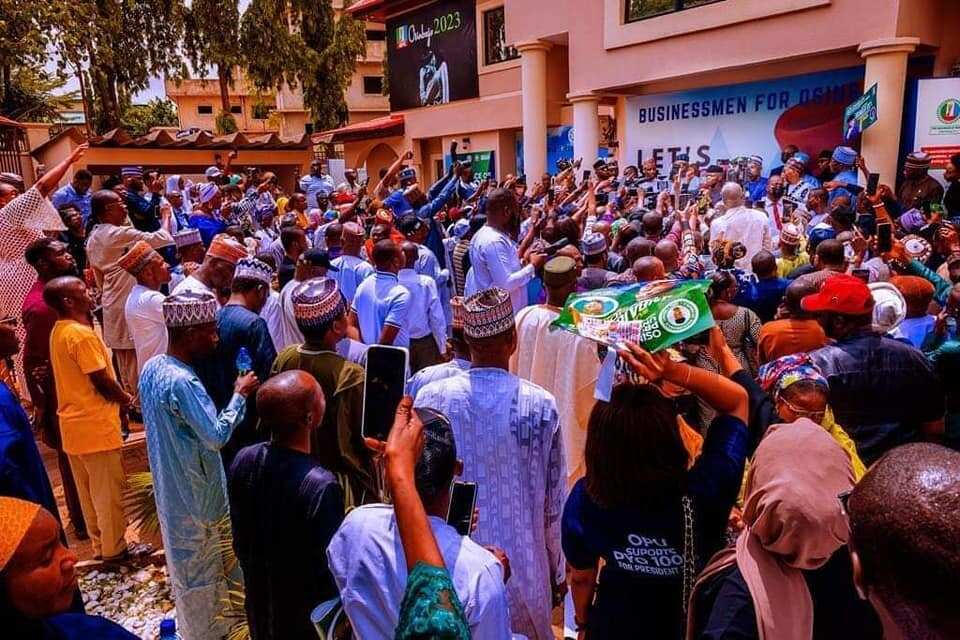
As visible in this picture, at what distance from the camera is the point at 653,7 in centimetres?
1280

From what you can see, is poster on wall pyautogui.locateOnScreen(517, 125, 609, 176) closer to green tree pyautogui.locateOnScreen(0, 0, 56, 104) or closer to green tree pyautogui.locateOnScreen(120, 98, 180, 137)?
green tree pyautogui.locateOnScreen(0, 0, 56, 104)

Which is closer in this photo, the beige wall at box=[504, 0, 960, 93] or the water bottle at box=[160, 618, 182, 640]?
the water bottle at box=[160, 618, 182, 640]

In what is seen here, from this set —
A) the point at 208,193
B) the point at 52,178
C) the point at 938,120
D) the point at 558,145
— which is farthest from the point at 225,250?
the point at 558,145

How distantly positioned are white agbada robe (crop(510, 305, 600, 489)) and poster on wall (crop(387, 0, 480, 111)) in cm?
1797

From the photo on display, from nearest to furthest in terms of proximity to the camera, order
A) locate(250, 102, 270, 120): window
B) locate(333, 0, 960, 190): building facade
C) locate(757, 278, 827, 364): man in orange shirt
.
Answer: locate(757, 278, 827, 364): man in orange shirt, locate(333, 0, 960, 190): building facade, locate(250, 102, 270, 120): window

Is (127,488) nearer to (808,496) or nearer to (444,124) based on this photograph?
(808,496)

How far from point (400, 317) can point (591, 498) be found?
3.13 metres

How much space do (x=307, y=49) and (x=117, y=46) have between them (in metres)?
7.18

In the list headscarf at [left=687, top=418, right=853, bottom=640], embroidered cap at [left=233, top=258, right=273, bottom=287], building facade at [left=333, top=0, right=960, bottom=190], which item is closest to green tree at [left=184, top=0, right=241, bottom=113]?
building facade at [left=333, top=0, right=960, bottom=190]

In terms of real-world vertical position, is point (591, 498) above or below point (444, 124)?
below

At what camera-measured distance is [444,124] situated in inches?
865

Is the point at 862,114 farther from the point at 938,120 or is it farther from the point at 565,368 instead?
the point at 565,368

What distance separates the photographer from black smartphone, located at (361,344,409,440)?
205cm

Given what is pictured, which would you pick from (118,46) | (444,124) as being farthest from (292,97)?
(444,124)
